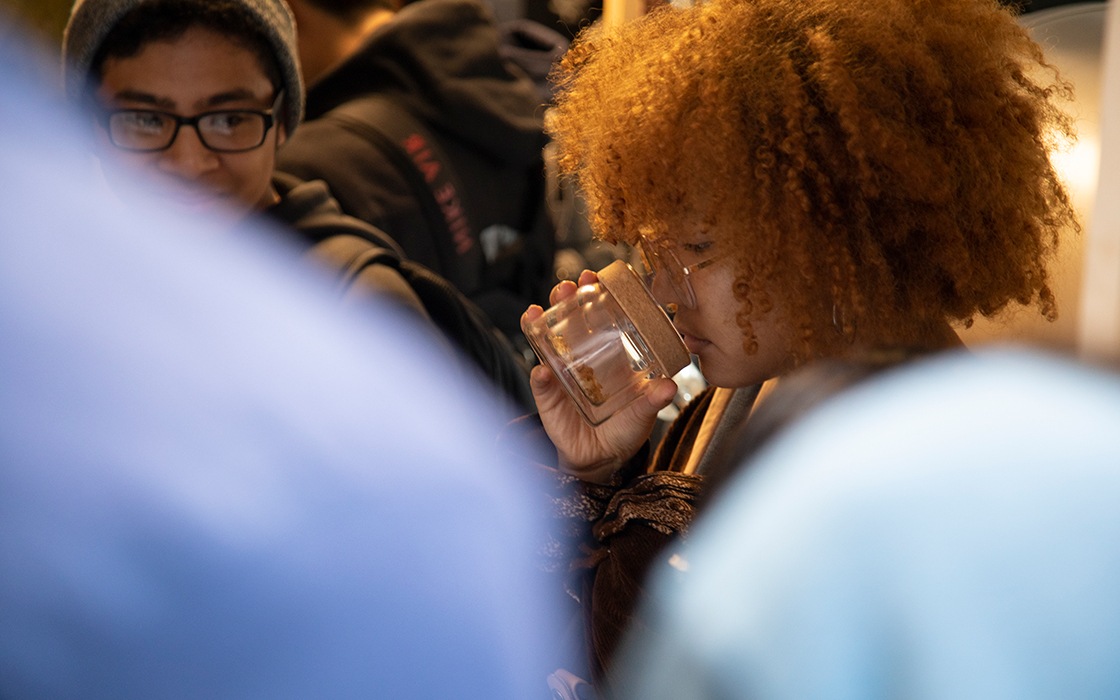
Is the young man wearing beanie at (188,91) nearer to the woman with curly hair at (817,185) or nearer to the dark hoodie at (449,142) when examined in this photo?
the dark hoodie at (449,142)

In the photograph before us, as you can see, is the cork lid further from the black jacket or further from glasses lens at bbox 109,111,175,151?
glasses lens at bbox 109,111,175,151

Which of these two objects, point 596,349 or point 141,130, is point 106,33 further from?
point 596,349

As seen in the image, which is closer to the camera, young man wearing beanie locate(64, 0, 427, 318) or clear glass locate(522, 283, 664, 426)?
clear glass locate(522, 283, 664, 426)

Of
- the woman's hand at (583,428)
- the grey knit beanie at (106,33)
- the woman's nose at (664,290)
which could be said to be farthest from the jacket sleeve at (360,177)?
the woman's nose at (664,290)

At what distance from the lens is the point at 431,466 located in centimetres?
106

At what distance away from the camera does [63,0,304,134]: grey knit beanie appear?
45.2 inches

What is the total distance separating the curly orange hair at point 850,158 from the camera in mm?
675

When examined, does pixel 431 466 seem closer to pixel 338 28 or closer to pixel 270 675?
pixel 270 675

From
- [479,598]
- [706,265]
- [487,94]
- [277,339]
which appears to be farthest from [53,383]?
[487,94]

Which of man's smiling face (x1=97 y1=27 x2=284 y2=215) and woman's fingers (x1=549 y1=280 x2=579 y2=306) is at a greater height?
man's smiling face (x1=97 y1=27 x2=284 y2=215)

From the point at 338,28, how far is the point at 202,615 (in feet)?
4.18

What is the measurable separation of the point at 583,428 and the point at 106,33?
2.77 feet

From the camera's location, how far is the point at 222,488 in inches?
40.7

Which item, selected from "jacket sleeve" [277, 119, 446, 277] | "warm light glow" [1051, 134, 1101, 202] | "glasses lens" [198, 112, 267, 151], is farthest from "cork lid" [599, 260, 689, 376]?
"jacket sleeve" [277, 119, 446, 277]
